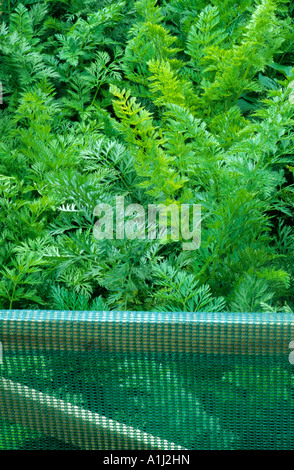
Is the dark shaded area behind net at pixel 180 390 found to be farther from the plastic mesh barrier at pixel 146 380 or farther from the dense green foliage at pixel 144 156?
the dense green foliage at pixel 144 156

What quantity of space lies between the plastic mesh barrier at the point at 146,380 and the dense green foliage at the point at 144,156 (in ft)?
0.74

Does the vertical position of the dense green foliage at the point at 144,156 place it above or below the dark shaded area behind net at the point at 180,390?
above

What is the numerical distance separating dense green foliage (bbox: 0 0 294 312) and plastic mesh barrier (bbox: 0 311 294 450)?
226 mm

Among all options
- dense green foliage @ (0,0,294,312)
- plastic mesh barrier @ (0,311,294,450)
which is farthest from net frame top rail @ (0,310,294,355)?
dense green foliage @ (0,0,294,312)

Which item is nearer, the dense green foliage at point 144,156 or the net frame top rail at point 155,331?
the net frame top rail at point 155,331

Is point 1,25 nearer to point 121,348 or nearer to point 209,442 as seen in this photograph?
point 121,348

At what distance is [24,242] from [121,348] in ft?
2.48

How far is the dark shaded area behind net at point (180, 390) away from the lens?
112cm

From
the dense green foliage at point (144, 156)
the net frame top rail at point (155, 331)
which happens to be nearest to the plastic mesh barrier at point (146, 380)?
the net frame top rail at point (155, 331)

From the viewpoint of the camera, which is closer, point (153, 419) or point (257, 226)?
point (153, 419)

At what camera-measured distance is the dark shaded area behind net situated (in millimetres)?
1119
